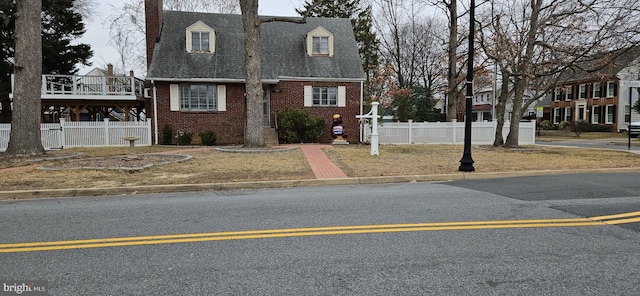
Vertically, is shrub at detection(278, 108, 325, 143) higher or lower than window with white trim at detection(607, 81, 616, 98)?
lower

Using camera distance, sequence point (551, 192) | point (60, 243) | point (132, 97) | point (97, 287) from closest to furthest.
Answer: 1. point (97, 287)
2. point (60, 243)
3. point (551, 192)
4. point (132, 97)

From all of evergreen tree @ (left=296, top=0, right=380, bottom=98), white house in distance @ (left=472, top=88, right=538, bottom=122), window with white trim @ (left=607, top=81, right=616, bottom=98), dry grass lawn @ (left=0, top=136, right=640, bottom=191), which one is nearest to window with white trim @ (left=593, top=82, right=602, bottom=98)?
window with white trim @ (left=607, top=81, right=616, bottom=98)

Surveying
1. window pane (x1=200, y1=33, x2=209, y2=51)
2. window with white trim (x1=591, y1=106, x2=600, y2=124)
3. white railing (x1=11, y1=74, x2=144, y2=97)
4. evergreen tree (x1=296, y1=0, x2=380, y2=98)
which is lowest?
window with white trim (x1=591, y1=106, x2=600, y2=124)

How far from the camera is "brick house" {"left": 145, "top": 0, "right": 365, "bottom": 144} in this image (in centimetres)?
2211

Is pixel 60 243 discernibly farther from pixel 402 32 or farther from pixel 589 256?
pixel 402 32

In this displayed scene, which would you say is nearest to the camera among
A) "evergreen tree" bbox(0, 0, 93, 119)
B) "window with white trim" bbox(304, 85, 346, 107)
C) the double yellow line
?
the double yellow line

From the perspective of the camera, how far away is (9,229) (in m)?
5.53

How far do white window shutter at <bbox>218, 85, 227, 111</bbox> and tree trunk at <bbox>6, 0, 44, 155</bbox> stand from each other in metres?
9.52

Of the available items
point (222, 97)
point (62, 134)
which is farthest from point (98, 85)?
point (222, 97)

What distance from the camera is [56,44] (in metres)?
31.3

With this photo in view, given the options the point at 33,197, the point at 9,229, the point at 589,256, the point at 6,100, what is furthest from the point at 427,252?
the point at 6,100

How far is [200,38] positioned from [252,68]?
28.5ft

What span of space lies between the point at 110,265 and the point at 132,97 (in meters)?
20.4

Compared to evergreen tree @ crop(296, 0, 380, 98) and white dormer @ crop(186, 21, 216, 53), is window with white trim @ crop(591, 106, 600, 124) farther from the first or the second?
white dormer @ crop(186, 21, 216, 53)
